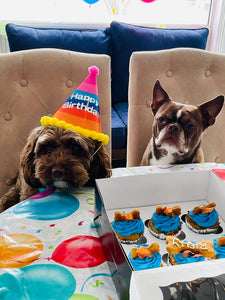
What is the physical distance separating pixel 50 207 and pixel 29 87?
0.52m

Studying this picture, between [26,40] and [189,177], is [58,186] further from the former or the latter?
[26,40]

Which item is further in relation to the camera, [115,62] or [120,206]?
[115,62]

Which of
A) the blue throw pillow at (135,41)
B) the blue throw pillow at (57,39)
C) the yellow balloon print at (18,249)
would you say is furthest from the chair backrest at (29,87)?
the blue throw pillow at (135,41)

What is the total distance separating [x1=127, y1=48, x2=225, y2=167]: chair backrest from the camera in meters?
1.26

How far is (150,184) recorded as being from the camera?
33.1 inches

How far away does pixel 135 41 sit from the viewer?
229 centimetres

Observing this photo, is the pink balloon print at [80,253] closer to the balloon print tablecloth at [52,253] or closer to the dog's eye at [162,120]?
the balloon print tablecloth at [52,253]

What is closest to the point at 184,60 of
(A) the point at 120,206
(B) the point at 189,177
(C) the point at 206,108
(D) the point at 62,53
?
(C) the point at 206,108

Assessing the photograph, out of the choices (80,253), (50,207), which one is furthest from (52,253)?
(50,207)

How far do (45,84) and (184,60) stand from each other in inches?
22.6

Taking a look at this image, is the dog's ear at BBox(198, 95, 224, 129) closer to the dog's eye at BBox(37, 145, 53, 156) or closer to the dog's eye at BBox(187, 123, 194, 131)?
the dog's eye at BBox(187, 123, 194, 131)

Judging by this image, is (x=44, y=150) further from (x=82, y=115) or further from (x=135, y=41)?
(x=135, y=41)

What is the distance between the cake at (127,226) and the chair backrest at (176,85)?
565 mm

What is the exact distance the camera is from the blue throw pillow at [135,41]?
229 centimetres
